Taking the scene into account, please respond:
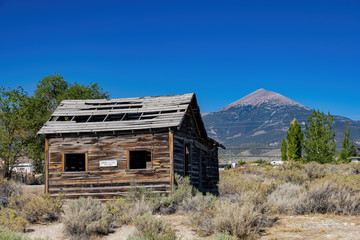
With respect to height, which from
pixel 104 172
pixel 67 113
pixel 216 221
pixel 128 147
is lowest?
pixel 216 221

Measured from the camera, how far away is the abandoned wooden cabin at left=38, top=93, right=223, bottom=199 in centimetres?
1468

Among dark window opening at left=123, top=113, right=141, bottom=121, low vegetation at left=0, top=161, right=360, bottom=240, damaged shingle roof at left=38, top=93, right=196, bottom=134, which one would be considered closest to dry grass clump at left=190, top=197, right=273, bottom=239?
low vegetation at left=0, top=161, right=360, bottom=240

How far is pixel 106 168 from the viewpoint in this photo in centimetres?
1518

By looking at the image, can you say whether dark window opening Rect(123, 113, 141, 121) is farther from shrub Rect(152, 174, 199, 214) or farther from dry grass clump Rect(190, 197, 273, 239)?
dry grass clump Rect(190, 197, 273, 239)

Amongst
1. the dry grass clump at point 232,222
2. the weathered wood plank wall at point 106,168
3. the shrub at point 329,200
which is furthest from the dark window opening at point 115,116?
the shrub at point 329,200

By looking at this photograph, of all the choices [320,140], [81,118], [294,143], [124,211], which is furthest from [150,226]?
[294,143]

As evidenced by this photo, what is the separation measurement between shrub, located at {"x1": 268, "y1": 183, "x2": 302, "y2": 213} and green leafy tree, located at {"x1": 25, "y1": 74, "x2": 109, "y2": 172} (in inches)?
765

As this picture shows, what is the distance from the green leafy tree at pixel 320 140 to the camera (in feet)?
117

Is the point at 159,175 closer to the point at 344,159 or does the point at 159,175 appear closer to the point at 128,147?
the point at 128,147

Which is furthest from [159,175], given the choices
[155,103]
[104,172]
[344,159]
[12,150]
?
[344,159]

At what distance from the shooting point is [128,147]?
1500 cm

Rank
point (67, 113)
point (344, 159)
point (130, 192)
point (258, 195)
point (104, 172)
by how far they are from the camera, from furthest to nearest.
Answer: point (344, 159) < point (67, 113) < point (104, 172) < point (130, 192) < point (258, 195)

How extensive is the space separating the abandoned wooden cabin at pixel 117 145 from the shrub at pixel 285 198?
155 inches

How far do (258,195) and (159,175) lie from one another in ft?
15.9
